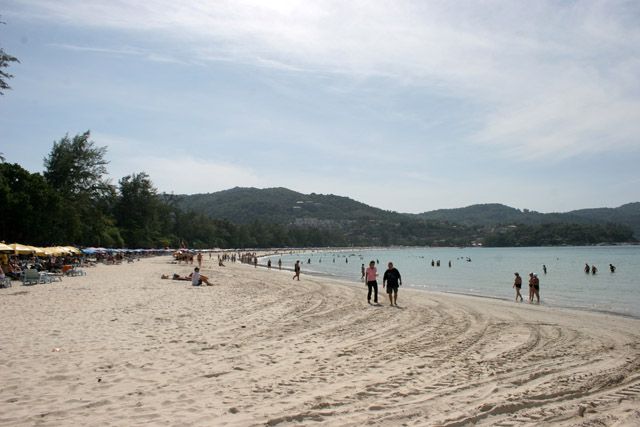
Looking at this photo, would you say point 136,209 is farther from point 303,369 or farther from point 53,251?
point 303,369

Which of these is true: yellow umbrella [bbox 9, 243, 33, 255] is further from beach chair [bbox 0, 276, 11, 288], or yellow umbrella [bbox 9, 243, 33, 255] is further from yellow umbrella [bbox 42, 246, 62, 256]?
beach chair [bbox 0, 276, 11, 288]

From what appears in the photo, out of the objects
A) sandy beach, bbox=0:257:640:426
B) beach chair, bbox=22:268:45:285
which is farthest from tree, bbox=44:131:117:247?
sandy beach, bbox=0:257:640:426

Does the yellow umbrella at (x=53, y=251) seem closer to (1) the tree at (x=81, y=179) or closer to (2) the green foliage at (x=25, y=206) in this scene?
(2) the green foliage at (x=25, y=206)

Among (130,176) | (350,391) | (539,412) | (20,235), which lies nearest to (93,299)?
(350,391)

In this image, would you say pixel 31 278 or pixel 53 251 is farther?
pixel 53 251

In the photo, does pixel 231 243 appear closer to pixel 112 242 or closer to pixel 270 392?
pixel 112 242

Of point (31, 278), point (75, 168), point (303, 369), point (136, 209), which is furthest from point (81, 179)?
point (303, 369)

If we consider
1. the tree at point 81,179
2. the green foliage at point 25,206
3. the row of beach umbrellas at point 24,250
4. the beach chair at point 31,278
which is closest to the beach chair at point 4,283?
the beach chair at point 31,278

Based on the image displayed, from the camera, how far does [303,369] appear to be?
19.7 feet

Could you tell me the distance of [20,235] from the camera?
35.3 m

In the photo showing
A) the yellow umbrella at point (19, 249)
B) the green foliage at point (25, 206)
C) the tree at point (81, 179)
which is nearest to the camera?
the yellow umbrella at point (19, 249)

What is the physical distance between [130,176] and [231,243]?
6185 cm

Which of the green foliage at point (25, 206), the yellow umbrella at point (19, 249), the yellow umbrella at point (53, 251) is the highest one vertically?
the green foliage at point (25, 206)

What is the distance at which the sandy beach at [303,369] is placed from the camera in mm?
4340
